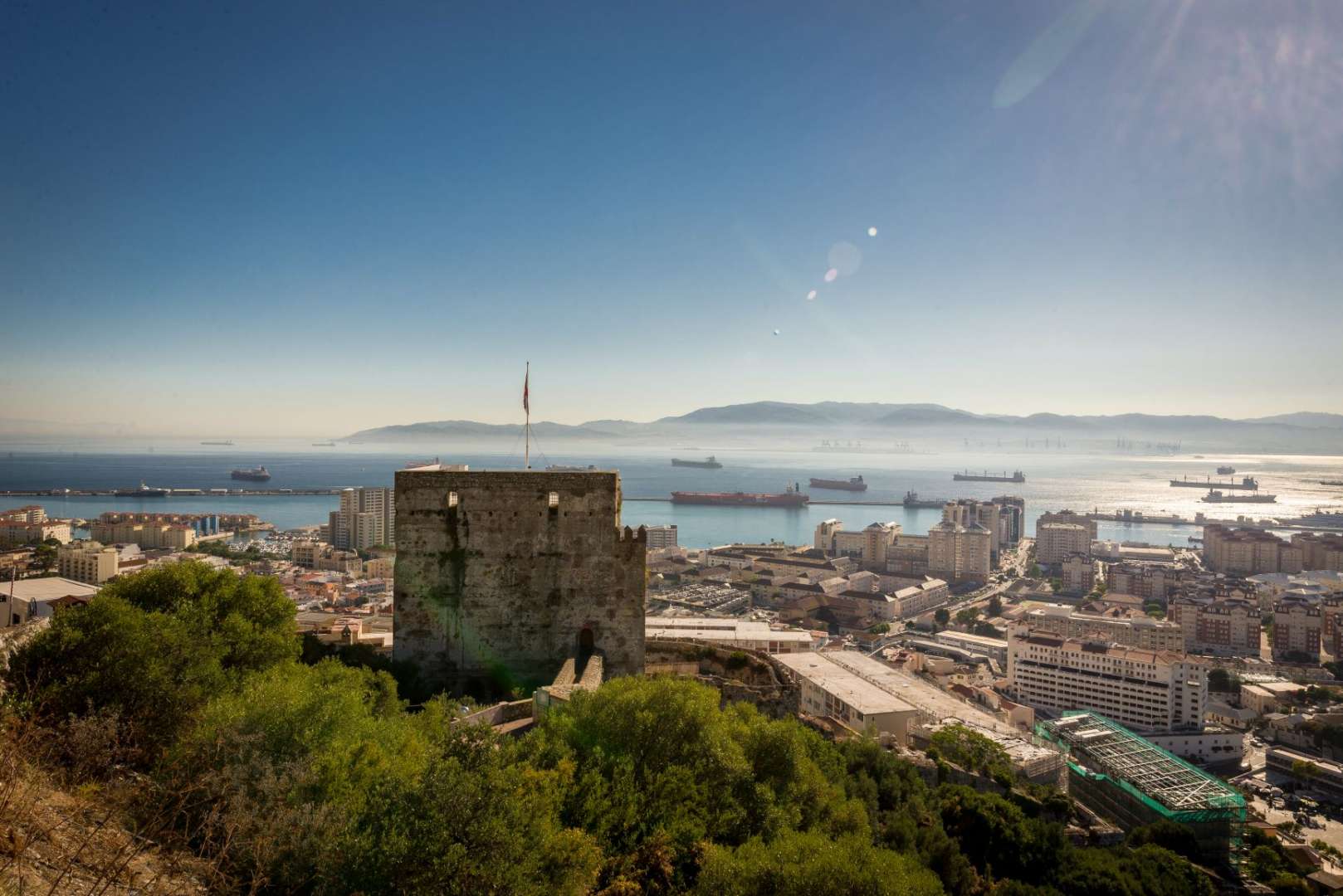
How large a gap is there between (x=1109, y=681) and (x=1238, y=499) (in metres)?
144

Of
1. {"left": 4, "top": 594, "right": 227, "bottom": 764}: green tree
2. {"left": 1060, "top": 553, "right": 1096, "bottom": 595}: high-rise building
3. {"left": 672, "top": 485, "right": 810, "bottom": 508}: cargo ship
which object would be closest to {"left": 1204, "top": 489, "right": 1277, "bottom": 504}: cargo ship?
{"left": 672, "top": 485, "right": 810, "bottom": 508}: cargo ship

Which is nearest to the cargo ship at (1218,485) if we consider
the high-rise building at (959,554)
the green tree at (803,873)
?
the high-rise building at (959,554)

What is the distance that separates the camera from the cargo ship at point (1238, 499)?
14600 centimetres

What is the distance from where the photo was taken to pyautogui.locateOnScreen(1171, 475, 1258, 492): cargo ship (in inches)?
6359

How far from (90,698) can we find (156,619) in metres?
1.45

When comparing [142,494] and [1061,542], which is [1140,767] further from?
[142,494]

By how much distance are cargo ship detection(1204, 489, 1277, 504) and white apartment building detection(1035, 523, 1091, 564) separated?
84049 millimetres

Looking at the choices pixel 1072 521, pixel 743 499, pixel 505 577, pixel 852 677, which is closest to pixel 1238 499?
pixel 1072 521

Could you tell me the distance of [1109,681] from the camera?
4119 centimetres

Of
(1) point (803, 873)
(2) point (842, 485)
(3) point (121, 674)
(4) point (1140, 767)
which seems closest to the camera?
(1) point (803, 873)

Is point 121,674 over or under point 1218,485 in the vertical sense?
over

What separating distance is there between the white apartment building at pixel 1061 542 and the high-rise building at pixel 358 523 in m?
79.7

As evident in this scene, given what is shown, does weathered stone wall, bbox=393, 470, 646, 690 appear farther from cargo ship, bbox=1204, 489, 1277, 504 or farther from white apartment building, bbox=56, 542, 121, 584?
cargo ship, bbox=1204, 489, 1277, 504

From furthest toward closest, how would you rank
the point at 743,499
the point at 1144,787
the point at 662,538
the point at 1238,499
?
the point at 1238,499 → the point at 743,499 → the point at 662,538 → the point at 1144,787
